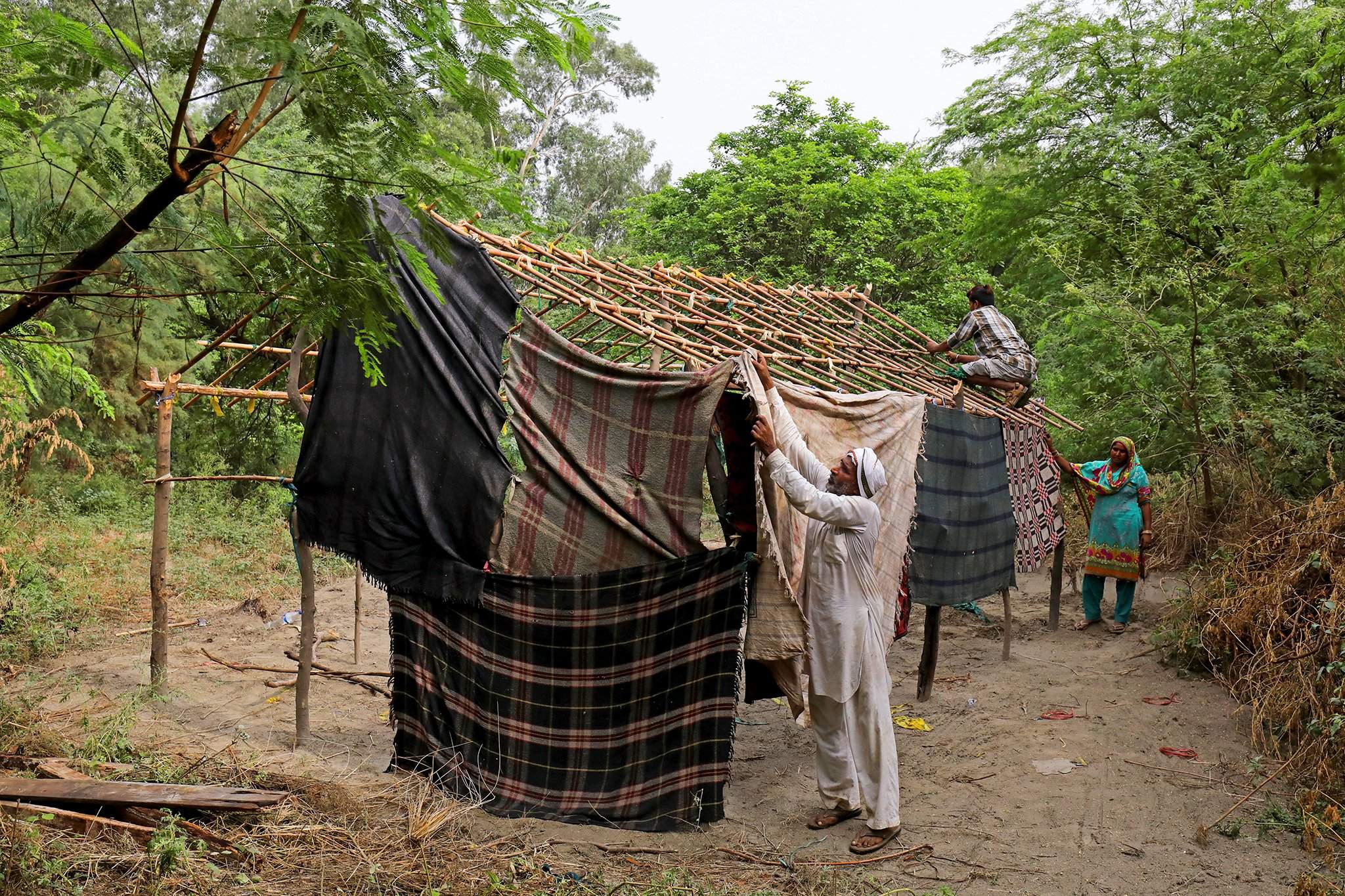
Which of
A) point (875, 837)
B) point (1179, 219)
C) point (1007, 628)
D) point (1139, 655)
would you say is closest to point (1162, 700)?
point (1139, 655)

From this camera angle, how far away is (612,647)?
4699 millimetres

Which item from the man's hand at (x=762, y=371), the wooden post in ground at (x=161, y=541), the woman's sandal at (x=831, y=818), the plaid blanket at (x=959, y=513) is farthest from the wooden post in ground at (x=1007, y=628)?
the wooden post in ground at (x=161, y=541)

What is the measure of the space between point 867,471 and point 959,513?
90.6 inches

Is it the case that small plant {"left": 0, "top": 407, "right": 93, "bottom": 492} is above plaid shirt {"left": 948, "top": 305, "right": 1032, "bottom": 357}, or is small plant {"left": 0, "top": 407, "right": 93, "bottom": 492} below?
below

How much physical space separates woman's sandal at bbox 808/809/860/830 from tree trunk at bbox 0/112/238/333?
3.84 metres

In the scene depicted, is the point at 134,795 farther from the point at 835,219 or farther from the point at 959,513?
the point at 835,219

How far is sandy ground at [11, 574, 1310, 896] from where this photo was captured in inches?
175

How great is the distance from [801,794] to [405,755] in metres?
2.07

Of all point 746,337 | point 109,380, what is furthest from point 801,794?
point 109,380

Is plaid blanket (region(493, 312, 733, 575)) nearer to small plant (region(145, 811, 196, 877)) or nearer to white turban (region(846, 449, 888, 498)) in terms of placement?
white turban (region(846, 449, 888, 498))

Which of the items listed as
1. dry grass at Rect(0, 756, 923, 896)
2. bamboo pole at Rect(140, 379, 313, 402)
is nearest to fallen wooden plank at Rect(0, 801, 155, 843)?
dry grass at Rect(0, 756, 923, 896)

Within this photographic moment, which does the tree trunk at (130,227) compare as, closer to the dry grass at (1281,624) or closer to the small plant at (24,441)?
the dry grass at (1281,624)

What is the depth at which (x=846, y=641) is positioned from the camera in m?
4.57

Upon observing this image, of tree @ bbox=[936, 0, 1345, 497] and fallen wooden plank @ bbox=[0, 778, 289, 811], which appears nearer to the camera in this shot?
fallen wooden plank @ bbox=[0, 778, 289, 811]
